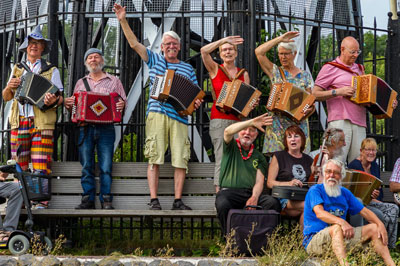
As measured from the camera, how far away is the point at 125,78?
43.5 feet

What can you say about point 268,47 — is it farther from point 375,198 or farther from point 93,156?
A: point 93,156

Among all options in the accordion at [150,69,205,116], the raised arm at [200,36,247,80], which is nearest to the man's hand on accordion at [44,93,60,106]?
the accordion at [150,69,205,116]

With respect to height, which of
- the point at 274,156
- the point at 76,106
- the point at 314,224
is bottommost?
the point at 314,224

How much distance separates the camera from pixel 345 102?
8.50 meters

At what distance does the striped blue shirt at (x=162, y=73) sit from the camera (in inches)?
321

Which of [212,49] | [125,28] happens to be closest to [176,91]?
[212,49]

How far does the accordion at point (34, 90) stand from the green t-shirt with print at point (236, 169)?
2018 mm

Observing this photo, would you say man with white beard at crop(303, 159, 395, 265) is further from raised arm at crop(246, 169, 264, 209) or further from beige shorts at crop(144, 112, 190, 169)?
beige shorts at crop(144, 112, 190, 169)

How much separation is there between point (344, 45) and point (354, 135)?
3.45 ft

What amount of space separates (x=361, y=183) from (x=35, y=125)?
358 centimetres

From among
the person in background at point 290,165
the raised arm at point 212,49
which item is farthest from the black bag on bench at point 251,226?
the raised arm at point 212,49

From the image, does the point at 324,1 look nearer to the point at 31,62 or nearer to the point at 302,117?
the point at 302,117

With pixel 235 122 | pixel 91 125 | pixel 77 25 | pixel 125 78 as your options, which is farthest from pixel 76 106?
pixel 125 78

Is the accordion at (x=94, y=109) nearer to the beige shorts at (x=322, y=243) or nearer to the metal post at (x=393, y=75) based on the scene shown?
the beige shorts at (x=322, y=243)
